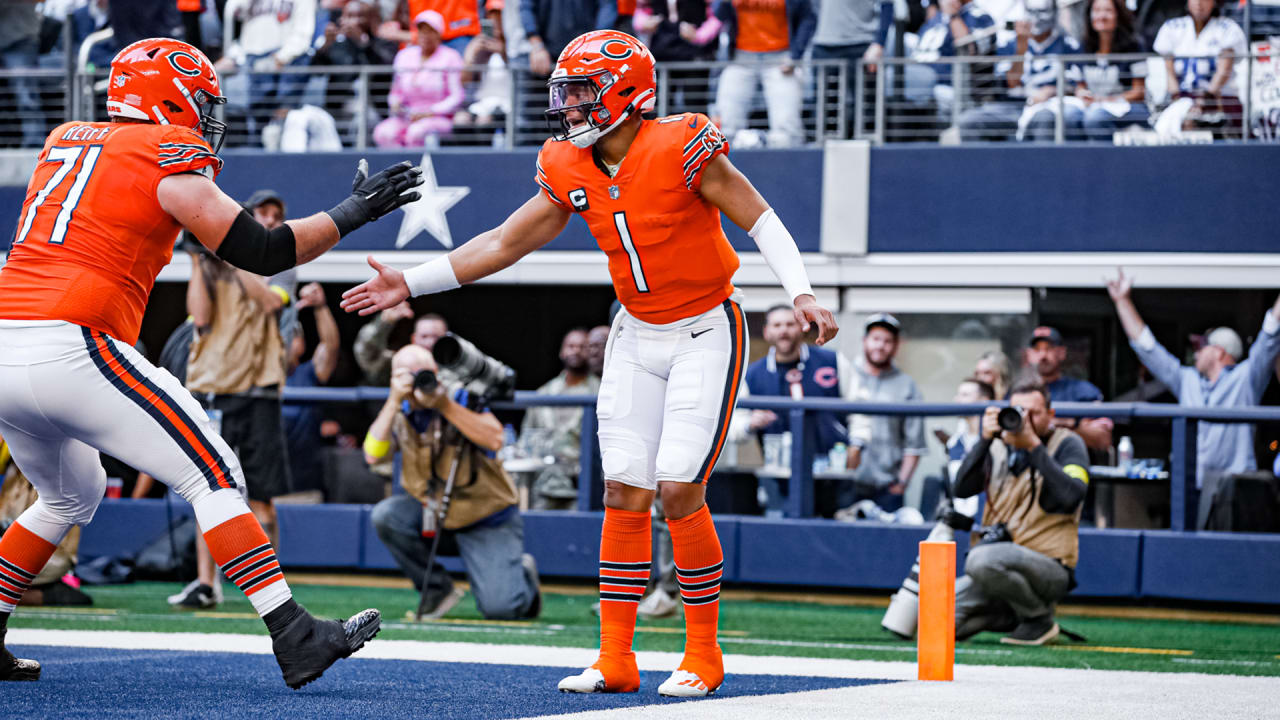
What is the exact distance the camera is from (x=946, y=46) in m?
11.9

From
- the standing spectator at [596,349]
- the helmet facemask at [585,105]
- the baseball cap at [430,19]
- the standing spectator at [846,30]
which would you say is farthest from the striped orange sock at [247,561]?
the baseball cap at [430,19]

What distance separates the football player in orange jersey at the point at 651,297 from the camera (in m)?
4.91

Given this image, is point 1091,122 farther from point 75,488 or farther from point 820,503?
point 75,488

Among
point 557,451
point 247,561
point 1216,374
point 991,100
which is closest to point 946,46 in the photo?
point 991,100

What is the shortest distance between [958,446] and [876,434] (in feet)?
1.82

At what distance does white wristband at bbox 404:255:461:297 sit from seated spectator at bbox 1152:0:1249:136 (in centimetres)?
746

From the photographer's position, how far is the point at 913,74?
11750mm

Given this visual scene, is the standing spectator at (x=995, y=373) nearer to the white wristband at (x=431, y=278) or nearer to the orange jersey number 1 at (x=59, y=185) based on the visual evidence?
the white wristband at (x=431, y=278)

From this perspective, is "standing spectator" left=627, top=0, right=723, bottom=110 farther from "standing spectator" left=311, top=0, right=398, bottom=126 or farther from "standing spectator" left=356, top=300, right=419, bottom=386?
"standing spectator" left=356, top=300, right=419, bottom=386

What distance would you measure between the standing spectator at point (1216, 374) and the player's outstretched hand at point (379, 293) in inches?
228

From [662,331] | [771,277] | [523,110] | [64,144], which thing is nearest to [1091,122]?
[771,277]

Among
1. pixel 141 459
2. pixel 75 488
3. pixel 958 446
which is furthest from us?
pixel 958 446

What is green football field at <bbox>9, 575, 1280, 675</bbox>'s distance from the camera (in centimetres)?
688

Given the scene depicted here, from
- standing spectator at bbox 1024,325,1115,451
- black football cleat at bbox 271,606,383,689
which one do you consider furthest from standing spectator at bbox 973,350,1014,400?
black football cleat at bbox 271,606,383,689
